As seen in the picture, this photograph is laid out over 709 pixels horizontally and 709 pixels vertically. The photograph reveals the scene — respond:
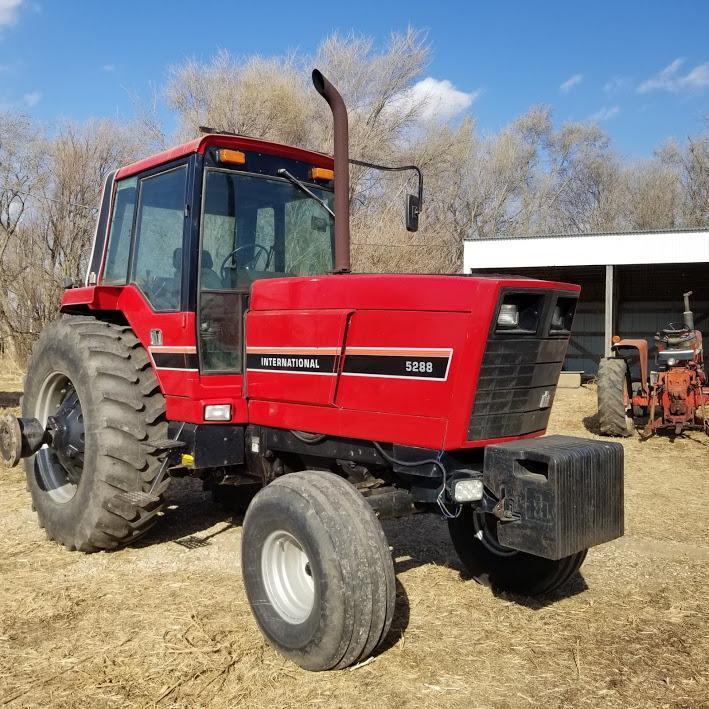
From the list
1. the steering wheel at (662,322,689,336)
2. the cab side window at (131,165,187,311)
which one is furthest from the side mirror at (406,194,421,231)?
the steering wheel at (662,322,689,336)

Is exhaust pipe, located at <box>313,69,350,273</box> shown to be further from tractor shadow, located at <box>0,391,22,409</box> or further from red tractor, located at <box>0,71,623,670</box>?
tractor shadow, located at <box>0,391,22,409</box>

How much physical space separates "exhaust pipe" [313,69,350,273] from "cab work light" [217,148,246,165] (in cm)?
60

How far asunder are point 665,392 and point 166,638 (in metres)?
8.17

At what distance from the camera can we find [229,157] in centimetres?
421

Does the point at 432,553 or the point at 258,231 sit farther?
the point at 432,553

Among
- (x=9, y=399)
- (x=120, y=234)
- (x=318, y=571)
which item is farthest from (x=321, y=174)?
(x=9, y=399)

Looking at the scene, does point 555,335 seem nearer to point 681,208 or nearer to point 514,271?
point 514,271

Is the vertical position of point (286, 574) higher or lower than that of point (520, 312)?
lower

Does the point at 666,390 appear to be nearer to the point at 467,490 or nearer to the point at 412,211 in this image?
the point at 412,211

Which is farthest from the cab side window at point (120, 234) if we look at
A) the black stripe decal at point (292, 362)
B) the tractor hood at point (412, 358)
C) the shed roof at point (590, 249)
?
the shed roof at point (590, 249)

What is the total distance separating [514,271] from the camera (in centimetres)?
1733

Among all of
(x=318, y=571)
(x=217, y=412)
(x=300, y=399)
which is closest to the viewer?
(x=318, y=571)

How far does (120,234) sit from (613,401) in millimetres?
7189

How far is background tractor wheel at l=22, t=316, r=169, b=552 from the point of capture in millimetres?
4352
